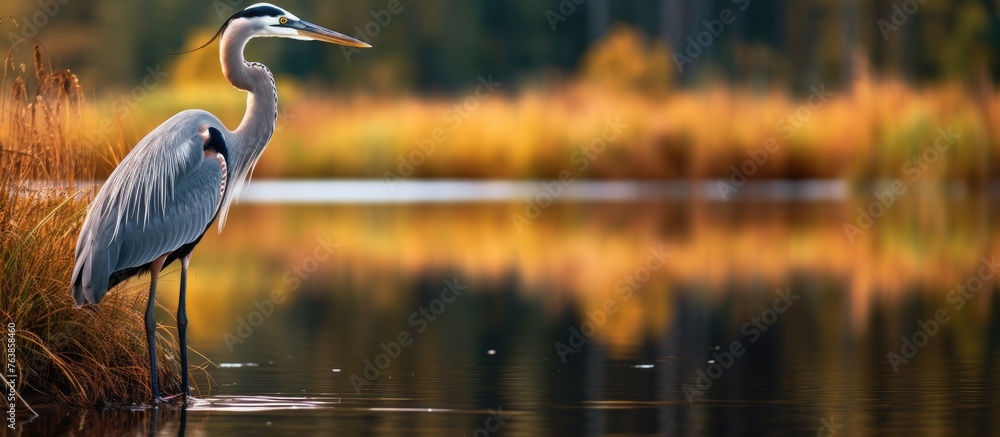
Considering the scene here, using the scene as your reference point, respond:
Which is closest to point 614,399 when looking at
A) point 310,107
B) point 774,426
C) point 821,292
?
point 774,426

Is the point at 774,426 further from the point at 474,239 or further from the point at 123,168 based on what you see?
the point at 474,239

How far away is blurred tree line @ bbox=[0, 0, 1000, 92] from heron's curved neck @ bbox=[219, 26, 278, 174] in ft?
130

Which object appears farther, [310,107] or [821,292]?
[310,107]

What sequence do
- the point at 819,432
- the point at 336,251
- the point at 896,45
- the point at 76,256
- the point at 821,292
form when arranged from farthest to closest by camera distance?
the point at 896,45
the point at 336,251
the point at 821,292
the point at 76,256
the point at 819,432

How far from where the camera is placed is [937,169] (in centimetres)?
2703

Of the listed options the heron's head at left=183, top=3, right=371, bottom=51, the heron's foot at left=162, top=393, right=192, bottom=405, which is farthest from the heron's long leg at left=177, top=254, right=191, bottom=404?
the heron's head at left=183, top=3, right=371, bottom=51

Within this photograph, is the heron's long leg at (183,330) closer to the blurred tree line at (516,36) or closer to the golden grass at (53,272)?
the golden grass at (53,272)

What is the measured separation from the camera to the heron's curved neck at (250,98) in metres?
8.30

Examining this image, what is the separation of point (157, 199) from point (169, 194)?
59 millimetres

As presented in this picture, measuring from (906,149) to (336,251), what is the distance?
40.9 feet

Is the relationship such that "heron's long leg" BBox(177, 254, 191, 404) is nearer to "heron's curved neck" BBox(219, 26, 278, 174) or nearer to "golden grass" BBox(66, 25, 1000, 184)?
"heron's curved neck" BBox(219, 26, 278, 174)

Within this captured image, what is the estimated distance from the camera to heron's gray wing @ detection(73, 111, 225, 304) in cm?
767

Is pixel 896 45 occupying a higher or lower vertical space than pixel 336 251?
higher

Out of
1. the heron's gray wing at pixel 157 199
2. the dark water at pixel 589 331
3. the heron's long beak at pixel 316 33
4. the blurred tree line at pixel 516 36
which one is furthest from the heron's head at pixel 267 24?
the blurred tree line at pixel 516 36
